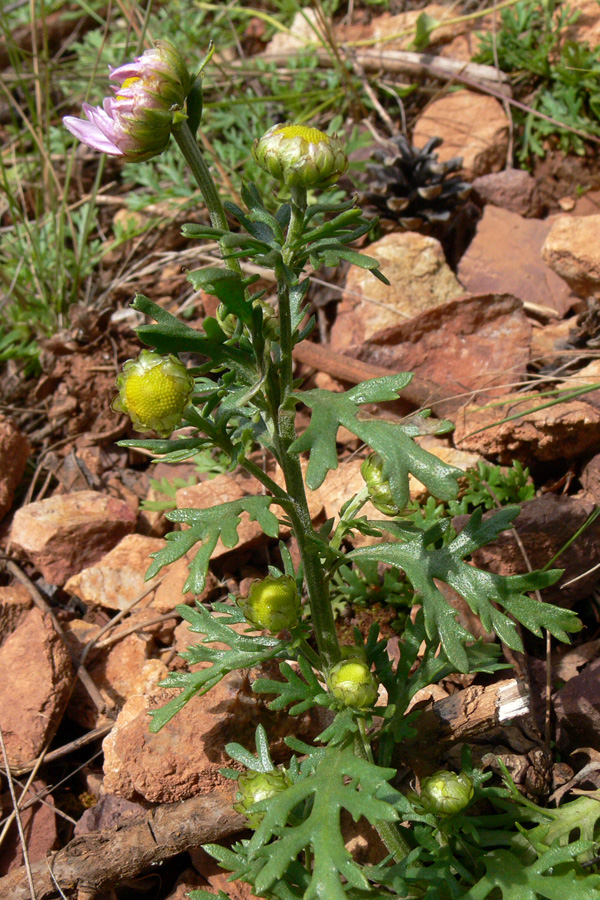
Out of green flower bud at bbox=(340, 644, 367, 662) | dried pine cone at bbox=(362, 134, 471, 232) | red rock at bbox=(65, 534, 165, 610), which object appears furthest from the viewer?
dried pine cone at bbox=(362, 134, 471, 232)

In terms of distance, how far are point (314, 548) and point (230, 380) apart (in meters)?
0.48

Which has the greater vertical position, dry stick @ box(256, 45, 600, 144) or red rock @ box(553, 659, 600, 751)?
dry stick @ box(256, 45, 600, 144)

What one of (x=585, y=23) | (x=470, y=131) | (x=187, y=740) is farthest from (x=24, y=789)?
(x=585, y=23)

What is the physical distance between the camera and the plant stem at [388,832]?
1887 millimetres

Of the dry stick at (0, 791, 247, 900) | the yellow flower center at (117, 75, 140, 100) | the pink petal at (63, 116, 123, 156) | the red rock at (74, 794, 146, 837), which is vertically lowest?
the red rock at (74, 794, 146, 837)

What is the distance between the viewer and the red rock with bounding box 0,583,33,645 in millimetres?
2791

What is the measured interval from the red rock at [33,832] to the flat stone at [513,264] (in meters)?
2.84

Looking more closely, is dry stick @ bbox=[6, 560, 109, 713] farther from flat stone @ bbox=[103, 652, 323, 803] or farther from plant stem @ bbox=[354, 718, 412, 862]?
plant stem @ bbox=[354, 718, 412, 862]

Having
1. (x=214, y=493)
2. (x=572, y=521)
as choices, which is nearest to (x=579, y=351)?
(x=572, y=521)

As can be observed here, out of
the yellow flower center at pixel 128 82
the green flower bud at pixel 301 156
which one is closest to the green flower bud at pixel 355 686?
the green flower bud at pixel 301 156

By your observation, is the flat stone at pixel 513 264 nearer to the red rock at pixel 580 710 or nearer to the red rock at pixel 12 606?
the red rock at pixel 580 710

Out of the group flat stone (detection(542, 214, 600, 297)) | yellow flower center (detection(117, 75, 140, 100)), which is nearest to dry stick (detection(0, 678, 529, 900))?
yellow flower center (detection(117, 75, 140, 100))

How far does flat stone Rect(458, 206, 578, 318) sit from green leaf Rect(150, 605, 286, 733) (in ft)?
7.25

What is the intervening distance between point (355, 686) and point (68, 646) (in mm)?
1446
